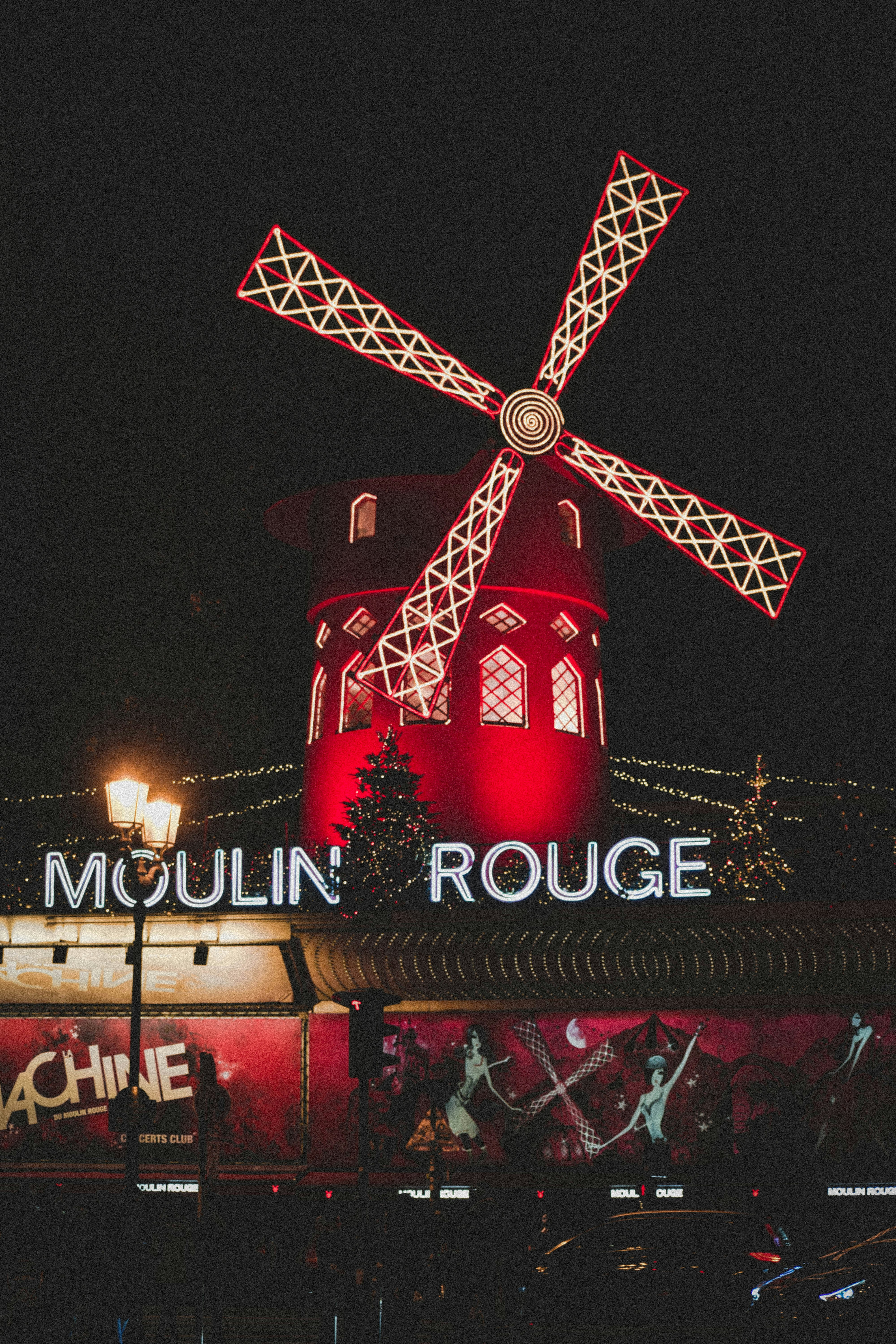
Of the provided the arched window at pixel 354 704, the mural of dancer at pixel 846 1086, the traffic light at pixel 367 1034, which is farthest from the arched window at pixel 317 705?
the traffic light at pixel 367 1034

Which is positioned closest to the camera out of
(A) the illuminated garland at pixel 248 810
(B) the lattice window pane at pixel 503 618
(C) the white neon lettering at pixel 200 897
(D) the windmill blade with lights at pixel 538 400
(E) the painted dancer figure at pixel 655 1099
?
(E) the painted dancer figure at pixel 655 1099

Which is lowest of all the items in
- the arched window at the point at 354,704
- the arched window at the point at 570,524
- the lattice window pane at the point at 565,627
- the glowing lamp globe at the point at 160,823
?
the glowing lamp globe at the point at 160,823

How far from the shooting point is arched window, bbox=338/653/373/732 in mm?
15047

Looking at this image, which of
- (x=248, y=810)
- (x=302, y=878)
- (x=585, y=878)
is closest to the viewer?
(x=585, y=878)

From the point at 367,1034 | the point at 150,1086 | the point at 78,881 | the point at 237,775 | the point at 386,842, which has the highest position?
the point at 237,775

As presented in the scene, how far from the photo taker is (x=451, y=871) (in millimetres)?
13039

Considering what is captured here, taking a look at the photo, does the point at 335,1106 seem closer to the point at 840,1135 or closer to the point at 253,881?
the point at 253,881

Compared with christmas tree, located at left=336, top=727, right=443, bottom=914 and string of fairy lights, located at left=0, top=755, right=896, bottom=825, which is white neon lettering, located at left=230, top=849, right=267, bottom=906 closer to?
christmas tree, located at left=336, top=727, right=443, bottom=914

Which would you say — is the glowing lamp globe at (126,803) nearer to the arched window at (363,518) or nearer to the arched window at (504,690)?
the arched window at (504,690)

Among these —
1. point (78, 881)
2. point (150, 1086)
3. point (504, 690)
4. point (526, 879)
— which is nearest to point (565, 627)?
point (504, 690)

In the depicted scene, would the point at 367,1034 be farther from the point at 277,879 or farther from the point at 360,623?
the point at 360,623

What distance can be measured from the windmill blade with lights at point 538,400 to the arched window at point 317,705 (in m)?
0.97

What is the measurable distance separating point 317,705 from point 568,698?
8.72ft

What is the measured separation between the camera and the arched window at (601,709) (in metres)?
15.6
